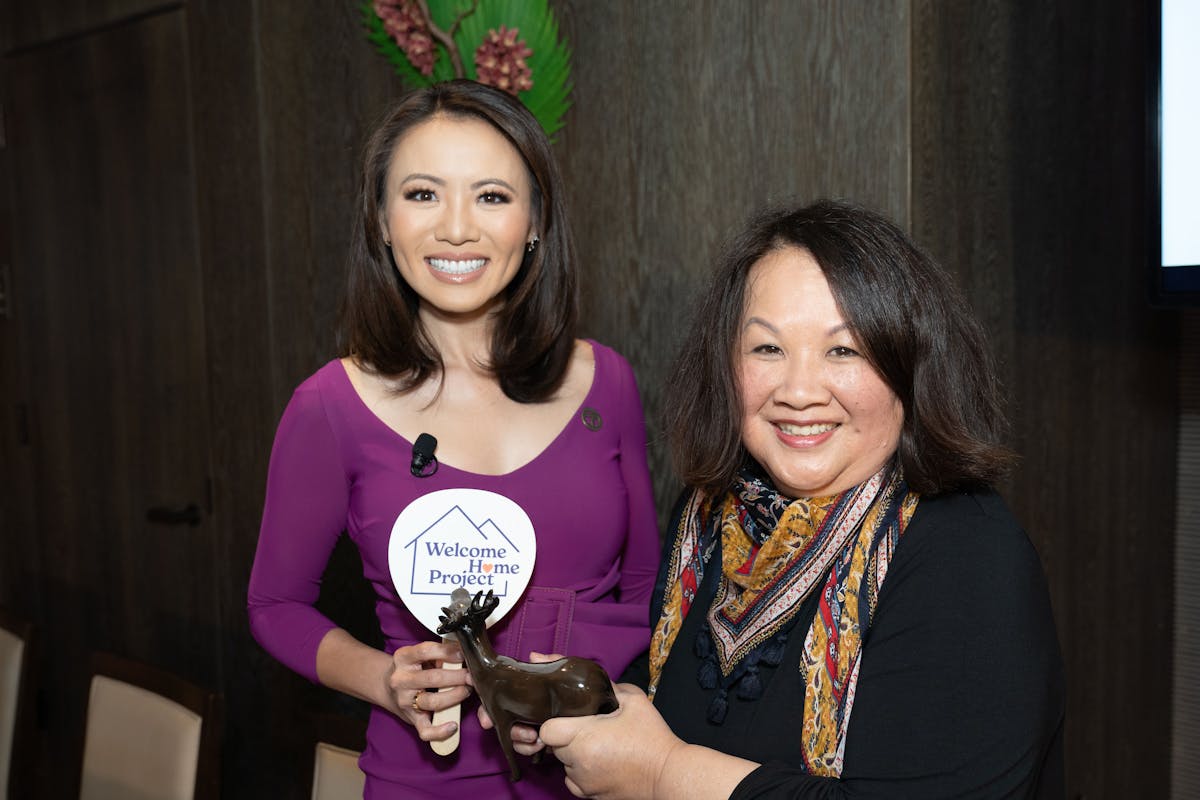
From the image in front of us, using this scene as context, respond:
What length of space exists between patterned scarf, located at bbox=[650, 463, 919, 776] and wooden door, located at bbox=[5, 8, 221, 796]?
234 cm

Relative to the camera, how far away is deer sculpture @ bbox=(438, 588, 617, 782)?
1195mm

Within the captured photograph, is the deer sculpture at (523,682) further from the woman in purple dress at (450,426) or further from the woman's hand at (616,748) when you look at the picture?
the woman in purple dress at (450,426)

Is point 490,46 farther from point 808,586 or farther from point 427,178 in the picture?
point 808,586

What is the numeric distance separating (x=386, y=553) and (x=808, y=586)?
0.61 metres

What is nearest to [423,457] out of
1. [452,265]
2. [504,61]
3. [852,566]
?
[452,265]

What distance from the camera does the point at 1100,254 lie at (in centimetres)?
203

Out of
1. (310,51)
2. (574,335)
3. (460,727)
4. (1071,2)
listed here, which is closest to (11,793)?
(460,727)

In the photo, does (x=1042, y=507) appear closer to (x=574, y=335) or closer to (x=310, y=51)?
(x=574, y=335)

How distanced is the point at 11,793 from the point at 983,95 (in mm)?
2380

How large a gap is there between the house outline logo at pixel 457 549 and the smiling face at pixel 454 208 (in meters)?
0.28

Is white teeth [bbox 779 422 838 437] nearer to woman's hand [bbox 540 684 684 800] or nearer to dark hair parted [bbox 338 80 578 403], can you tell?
woman's hand [bbox 540 684 684 800]

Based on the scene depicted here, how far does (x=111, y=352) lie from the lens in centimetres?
358

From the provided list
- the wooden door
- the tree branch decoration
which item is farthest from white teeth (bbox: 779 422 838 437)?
the wooden door

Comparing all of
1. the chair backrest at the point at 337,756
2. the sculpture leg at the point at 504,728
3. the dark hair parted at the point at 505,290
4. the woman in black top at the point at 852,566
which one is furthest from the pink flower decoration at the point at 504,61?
the sculpture leg at the point at 504,728
